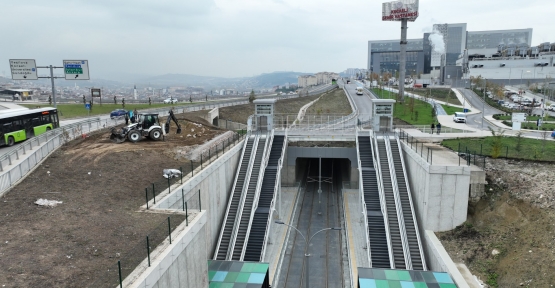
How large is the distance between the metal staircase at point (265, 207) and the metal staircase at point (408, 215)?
9273 mm

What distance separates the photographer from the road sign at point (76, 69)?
3403 centimetres

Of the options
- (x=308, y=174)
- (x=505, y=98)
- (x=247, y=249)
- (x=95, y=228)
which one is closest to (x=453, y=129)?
(x=308, y=174)

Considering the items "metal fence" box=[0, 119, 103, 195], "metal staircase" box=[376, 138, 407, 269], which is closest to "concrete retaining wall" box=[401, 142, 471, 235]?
"metal staircase" box=[376, 138, 407, 269]

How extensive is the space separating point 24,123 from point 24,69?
9679 mm

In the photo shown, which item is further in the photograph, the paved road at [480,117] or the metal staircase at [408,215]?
the paved road at [480,117]

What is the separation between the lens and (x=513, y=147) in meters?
29.6

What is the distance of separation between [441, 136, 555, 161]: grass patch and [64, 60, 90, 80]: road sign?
33332 mm

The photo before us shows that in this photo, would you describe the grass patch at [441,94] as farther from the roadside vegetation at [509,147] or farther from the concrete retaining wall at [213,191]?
the concrete retaining wall at [213,191]

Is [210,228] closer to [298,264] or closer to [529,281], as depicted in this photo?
[298,264]

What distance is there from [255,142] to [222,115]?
933 inches

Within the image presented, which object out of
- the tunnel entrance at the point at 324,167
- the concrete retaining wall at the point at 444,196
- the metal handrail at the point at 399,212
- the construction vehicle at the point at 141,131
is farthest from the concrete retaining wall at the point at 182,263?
the tunnel entrance at the point at 324,167

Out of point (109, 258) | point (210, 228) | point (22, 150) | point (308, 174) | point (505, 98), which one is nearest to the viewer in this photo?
point (109, 258)

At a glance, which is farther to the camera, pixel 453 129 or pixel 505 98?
pixel 505 98

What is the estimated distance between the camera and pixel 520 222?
20.6 meters
